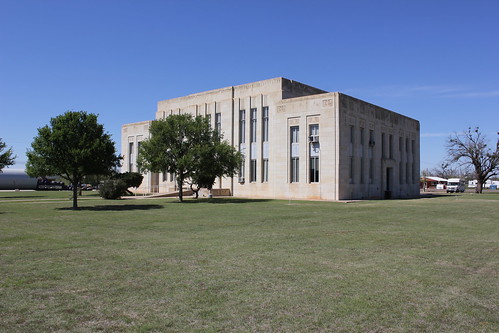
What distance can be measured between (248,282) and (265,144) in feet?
131

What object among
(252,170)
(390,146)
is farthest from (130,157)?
(390,146)

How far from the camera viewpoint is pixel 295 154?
4472 centimetres

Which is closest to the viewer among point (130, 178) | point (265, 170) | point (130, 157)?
point (265, 170)

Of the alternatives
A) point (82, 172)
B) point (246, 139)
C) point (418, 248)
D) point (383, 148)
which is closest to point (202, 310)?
point (418, 248)

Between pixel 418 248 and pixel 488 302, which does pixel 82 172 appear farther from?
pixel 488 302

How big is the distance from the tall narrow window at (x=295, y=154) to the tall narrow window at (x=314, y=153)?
1611mm

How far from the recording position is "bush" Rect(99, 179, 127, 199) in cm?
4291

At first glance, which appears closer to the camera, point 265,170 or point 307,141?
point 307,141

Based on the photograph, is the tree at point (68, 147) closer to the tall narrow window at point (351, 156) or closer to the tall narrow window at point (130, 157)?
the tall narrow window at point (351, 156)

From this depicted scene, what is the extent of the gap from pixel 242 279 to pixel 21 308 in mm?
3731

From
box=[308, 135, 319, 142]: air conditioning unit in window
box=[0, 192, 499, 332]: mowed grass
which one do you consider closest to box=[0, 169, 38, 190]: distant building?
box=[308, 135, 319, 142]: air conditioning unit in window

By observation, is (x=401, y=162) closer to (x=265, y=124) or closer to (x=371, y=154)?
(x=371, y=154)

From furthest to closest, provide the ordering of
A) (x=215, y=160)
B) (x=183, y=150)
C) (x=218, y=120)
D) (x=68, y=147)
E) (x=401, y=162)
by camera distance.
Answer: (x=401, y=162) < (x=218, y=120) < (x=183, y=150) < (x=215, y=160) < (x=68, y=147)

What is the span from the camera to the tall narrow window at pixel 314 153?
43.0m
